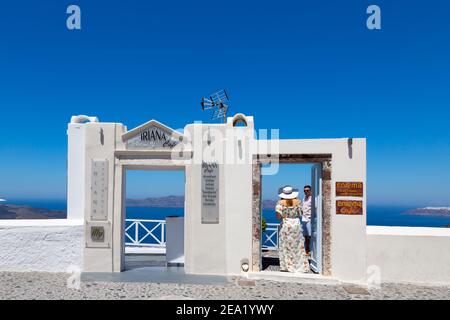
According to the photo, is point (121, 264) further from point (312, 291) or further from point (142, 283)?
point (312, 291)

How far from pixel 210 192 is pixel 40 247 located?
4.02m

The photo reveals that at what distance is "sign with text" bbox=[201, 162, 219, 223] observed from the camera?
23.3 ft

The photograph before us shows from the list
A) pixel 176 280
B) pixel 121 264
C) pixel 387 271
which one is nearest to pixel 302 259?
pixel 387 271

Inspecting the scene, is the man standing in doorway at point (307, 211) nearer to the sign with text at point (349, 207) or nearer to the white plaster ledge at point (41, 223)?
the sign with text at point (349, 207)

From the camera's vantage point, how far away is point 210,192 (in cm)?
715

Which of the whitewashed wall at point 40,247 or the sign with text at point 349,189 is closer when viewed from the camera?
the sign with text at point 349,189

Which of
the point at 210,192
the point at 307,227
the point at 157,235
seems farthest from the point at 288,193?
the point at 157,235

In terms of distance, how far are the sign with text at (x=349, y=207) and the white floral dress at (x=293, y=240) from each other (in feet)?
2.62

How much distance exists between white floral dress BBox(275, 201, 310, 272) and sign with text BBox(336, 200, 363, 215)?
31.5 inches

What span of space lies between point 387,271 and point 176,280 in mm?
4327

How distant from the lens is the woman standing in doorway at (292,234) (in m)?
7.00

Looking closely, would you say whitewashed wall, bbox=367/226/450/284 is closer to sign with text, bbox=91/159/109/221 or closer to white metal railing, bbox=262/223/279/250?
white metal railing, bbox=262/223/279/250

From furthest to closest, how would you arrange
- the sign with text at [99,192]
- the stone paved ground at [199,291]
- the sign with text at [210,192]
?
the sign with text at [99,192], the sign with text at [210,192], the stone paved ground at [199,291]

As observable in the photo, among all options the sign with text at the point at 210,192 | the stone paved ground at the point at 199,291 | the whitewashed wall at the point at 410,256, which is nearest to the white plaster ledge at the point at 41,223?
the stone paved ground at the point at 199,291
